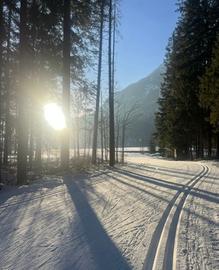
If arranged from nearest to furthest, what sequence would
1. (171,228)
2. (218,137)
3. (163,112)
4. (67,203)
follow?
(171,228)
(67,203)
(218,137)
(163,112)

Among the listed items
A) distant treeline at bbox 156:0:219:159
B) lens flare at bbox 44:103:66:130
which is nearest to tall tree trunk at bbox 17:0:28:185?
lens flare at bbox 44:103:66:130

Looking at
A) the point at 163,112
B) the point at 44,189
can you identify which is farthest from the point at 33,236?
the point at 163,112

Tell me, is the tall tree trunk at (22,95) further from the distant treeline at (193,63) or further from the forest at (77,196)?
the distant treeline at (193,63)

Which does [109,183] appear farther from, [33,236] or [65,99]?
[33,236]

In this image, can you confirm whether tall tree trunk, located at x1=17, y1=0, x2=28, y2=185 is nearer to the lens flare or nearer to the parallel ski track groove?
the parallel ski track groove

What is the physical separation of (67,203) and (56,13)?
1098cm

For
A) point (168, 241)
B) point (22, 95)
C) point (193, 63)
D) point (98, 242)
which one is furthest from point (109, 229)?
point (193, 63)

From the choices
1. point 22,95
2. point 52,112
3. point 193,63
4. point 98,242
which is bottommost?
point 98,242

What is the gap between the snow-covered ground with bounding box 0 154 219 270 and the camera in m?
5.61

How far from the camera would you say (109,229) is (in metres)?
7.42

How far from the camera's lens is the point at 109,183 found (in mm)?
14891

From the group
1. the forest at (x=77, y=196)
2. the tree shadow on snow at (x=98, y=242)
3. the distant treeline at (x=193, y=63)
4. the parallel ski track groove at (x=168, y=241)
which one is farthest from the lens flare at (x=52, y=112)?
the distant treeline at (x=193, y=63)

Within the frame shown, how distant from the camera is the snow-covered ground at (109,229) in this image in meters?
5.61

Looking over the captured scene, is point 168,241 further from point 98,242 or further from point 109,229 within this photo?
point 109,229
